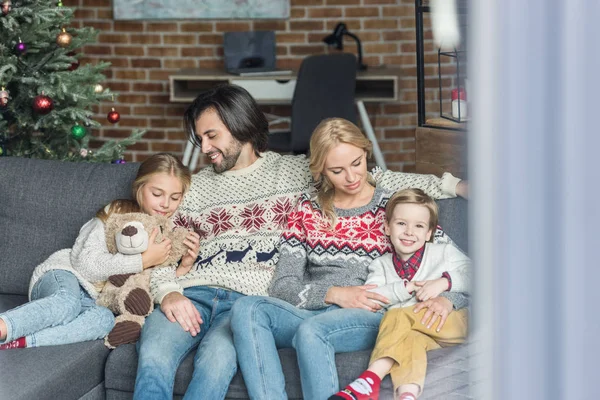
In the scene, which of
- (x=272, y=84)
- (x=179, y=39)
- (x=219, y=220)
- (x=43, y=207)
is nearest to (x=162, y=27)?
(x=179, y=39)

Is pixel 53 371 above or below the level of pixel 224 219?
below

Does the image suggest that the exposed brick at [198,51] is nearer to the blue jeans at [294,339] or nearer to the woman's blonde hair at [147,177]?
the woman's blonde hair at [147,177]

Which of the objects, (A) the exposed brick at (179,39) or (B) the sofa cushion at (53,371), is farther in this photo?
(A) the exposed brick at (179,39)

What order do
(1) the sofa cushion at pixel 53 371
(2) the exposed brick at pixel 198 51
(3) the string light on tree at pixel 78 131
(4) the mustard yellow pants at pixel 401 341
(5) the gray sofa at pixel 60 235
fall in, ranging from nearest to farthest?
(4) the mustard yellow pants at pixel 401 341 < (1) the sofa cushion at pixel 53 371 < (5) the gray sofa at pixel 60 235 < (3) the string light on tree at pixel 78 131 < (2) the exposed brick at pixel 198 51

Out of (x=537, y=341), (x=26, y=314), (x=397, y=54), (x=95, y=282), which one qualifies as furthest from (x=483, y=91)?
(x=397, y=54)

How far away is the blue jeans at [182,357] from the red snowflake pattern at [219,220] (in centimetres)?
24

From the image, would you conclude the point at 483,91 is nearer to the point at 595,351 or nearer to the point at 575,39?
the point at 575,39

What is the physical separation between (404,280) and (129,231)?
747 millimetres

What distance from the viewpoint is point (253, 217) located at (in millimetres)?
2316

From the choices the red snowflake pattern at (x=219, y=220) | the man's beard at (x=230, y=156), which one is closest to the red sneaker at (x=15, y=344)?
the red snowflake pattern at (x=219, y=220)

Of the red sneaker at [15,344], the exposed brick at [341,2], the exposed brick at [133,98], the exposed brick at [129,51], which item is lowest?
the red sneaker at [15,344]

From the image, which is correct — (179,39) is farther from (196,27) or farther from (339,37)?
(339,37)

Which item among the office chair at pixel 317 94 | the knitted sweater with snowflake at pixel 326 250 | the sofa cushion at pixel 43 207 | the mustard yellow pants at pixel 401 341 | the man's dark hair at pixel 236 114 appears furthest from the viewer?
the office chair at pixel 317 94

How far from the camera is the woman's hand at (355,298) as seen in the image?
2064 millimetres
